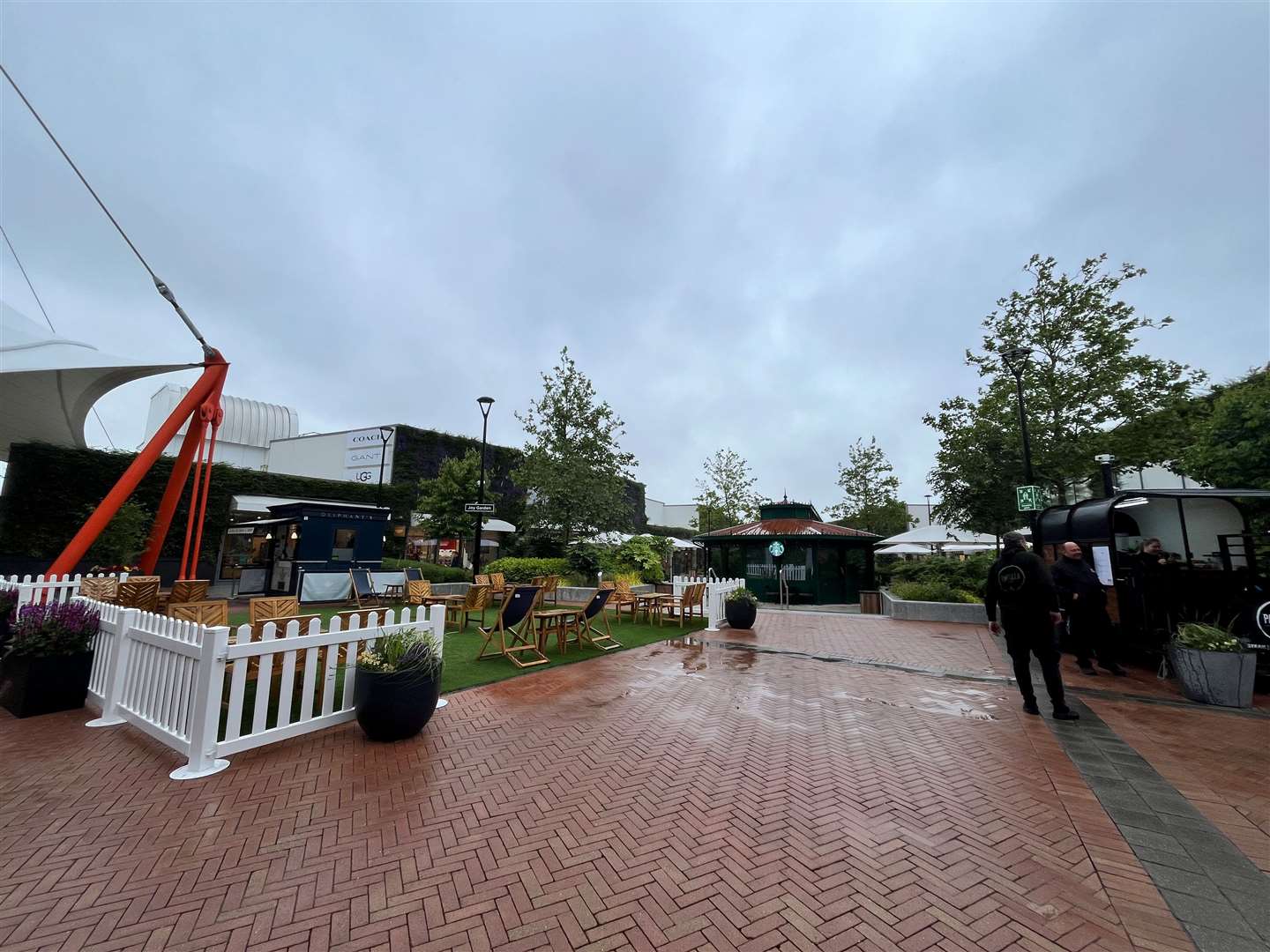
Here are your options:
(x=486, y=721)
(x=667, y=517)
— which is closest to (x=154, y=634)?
(x=486, y=721)

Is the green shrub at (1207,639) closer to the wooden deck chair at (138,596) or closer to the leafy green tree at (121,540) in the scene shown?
the wooden deck chair at (138,596)

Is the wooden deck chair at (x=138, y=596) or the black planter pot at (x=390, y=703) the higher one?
the wooden deck chair at (x=138, y=596)

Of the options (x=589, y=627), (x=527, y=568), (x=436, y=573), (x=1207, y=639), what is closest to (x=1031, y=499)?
(x=1207, y=639)

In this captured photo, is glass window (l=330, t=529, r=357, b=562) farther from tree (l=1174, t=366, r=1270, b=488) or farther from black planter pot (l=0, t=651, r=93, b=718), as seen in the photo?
tree (l=1174, t=366, r=1270, b=488)

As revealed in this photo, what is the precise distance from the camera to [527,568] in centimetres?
1712

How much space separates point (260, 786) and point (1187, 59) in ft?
54.7

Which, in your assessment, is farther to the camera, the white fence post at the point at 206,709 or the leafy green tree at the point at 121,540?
the leafy green tree at the point at 121,540

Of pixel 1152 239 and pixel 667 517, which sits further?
pixel 667 517

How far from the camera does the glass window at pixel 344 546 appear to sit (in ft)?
46.1

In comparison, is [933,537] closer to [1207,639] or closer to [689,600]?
[689,600]

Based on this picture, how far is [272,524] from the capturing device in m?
15.3

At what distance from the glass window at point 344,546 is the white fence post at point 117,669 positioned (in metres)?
10.3

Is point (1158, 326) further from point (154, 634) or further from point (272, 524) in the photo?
point (272, 524)

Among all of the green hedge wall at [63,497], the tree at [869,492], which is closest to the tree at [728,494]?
the tree at [869,492]
